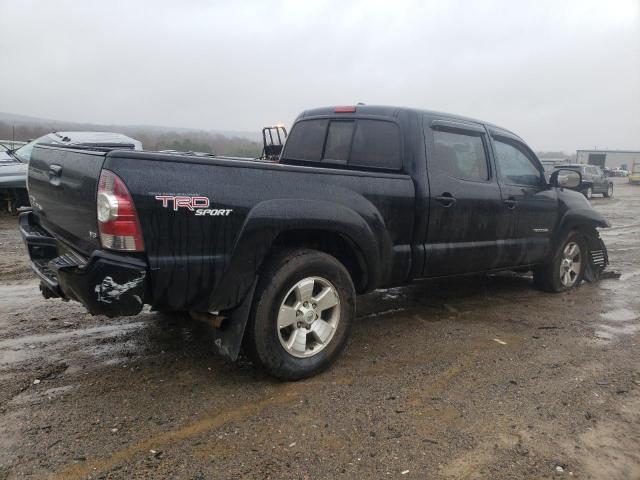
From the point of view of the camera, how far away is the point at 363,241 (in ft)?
12.3

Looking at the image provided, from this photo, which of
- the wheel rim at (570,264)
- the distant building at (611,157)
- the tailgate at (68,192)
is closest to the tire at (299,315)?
the tailgate at (68,192)

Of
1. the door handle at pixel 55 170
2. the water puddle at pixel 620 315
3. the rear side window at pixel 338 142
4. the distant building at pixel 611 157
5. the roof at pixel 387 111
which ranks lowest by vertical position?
the water puddle at pixel 620 315

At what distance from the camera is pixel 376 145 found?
445 centimetres

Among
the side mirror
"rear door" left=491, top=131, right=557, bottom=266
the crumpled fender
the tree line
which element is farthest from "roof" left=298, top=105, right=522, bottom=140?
the tree line

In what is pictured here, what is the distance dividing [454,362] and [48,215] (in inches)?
123

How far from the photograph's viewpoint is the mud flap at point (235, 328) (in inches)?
129

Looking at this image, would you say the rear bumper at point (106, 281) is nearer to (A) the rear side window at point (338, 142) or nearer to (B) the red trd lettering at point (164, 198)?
(B) the red trd lettering at point (164, 198)

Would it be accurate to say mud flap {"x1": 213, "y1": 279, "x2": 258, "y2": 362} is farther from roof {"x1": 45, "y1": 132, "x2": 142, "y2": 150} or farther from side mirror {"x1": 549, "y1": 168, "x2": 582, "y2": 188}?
roof {"x1": 45, "y1": 132, "x2": 142, "y2": 150}

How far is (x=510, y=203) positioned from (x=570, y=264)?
1826mm

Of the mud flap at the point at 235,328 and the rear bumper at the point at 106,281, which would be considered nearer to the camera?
the rear bumper at the point at 106,281

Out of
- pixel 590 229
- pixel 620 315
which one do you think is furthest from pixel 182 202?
pixel 590 229

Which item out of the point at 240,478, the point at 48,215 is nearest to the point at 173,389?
the point at 240,478

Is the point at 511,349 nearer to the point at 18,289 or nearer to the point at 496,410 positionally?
the point at 496,410

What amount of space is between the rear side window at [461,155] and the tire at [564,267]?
174cm
